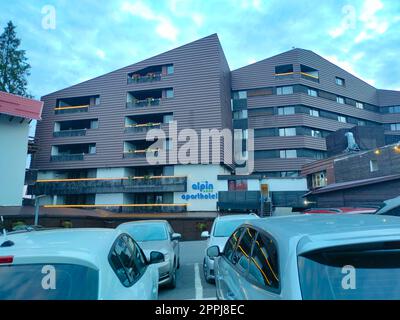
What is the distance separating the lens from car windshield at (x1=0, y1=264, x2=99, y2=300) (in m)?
1.90

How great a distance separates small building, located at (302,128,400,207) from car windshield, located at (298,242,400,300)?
15.5m

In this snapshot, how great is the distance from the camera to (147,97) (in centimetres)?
3434

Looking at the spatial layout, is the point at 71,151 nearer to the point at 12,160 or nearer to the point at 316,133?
the point at 12,160

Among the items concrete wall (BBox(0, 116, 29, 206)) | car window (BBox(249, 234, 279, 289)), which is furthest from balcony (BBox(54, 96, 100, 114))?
car window (BBox(249, 234, 279, 289))

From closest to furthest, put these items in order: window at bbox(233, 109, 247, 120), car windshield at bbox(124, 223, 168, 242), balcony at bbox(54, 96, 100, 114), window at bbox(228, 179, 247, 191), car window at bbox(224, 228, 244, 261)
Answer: car window at bbox(224, 228, 244, 261) → car windshield at bbox(124, 223, 168, 242) → window at bbox(228, 179, 247, 191) → balcony at bbox(54, 96, 100, 114) → window at bbox(233, 109, 247, 120)

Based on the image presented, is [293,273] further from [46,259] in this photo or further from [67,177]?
[67,177]

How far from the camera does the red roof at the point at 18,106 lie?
1942 cm

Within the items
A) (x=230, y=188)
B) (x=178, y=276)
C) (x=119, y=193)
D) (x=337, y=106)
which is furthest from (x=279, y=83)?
(x=178, y=276)

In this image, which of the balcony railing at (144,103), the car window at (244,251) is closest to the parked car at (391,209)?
the car window at (244,251)

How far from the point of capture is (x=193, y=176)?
93.1 ft

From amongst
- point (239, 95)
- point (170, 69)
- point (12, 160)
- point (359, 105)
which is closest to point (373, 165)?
point (239, 95)

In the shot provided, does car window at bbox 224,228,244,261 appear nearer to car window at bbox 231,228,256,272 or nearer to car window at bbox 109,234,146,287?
car window at bbox 231,228,256,272

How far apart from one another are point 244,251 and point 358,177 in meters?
22.7

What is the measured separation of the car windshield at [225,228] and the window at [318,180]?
852 inches
